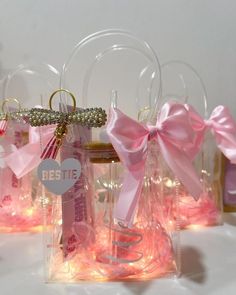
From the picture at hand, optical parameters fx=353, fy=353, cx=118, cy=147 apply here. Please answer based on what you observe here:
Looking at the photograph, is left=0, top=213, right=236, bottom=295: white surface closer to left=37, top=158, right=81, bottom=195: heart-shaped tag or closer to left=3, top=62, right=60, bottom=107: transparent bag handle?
left=37, top=158, right=81, bottom=195: heart-shaped tag

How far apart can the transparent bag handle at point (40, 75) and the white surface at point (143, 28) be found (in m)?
0.02

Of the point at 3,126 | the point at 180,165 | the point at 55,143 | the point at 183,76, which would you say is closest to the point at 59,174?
the point at 55,143

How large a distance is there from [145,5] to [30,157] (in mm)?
506

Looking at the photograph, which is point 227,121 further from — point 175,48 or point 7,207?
point 7,207

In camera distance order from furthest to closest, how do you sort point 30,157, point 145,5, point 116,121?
point 145,5, point 30,157, point 116,121

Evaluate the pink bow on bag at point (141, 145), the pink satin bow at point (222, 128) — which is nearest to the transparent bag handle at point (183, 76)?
the pink satin bow at point (222, 128)

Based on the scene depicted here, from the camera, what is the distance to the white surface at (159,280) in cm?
48

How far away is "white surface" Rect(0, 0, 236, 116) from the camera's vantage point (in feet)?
2.99

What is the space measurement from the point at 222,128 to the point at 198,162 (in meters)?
0.15

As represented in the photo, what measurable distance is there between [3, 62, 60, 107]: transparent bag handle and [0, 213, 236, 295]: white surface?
385 millimetres

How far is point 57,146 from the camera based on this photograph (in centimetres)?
52

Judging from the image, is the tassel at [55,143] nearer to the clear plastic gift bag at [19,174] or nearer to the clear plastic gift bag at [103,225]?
the clear plastic gift bag at [103,225]

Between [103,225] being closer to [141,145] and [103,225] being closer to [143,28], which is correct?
[141,145]

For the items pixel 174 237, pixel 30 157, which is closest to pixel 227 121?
pixel 174 237
